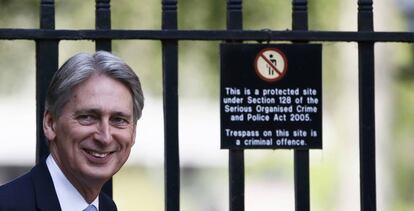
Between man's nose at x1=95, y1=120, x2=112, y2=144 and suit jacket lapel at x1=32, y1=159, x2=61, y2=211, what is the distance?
20 centimetres

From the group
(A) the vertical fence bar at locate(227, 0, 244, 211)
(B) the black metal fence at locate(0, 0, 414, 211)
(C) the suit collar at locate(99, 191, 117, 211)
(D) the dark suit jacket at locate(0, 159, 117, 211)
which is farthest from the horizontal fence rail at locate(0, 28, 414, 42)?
(D) the dark suit jacket at locate(0, 159, 117, 211)

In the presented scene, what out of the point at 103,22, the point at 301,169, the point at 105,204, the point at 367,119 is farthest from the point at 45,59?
the point at 367,119

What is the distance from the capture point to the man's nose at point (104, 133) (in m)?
3.20

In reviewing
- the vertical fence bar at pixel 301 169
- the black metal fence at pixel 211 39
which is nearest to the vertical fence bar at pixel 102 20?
the black metal fence at pixel 211 39

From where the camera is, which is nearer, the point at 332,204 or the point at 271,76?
the point at 271,76

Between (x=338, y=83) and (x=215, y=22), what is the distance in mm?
818

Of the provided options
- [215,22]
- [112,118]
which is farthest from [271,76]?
[215,22]

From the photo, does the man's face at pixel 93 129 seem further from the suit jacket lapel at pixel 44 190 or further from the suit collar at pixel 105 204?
the suit collar at pixel 105 204

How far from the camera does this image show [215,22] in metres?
5.83

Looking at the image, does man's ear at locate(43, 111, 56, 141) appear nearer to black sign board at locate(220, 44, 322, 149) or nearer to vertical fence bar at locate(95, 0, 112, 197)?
vertical fence bar at locate(95, 0, 112, 197)

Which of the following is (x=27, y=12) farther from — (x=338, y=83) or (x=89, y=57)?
(x=89, y=57)

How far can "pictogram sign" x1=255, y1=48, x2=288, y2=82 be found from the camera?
4.18 metres

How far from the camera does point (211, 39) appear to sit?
13.6 feet

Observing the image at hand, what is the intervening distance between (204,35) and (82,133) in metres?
1.05
